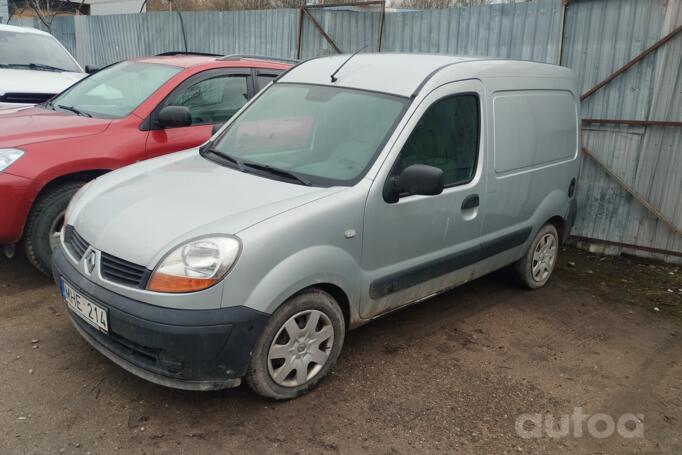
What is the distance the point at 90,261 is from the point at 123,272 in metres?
0.29

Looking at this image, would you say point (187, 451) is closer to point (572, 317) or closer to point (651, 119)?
point (572, 317)

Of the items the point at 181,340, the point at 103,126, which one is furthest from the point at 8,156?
the point at 181,340

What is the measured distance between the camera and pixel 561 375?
3.69m

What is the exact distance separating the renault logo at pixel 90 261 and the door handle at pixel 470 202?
2254mm

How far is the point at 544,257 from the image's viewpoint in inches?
201

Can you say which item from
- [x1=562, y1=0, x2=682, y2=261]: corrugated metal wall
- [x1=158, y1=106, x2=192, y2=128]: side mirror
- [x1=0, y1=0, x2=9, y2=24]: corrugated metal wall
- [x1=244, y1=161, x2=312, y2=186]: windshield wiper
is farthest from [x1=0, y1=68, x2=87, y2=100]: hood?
[x1=0, y1=0, x2=9, y2=24]: corrugated metal wall

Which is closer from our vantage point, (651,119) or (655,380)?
(655,380)

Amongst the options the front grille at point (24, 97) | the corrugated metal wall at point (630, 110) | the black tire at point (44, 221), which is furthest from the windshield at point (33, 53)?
the corrugated metal wall at point (630, 110)

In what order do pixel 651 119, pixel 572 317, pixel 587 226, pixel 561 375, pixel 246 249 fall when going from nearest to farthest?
pixel 246 249 < pixel 561 375 < pixel 572 317 < pixel 651 119 < pixel 587 226

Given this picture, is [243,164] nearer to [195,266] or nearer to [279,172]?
[279,172]

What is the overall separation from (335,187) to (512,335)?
1892 millimetres

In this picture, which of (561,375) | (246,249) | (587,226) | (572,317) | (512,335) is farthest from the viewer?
(587,226)

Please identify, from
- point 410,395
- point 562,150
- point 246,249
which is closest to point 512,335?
point 410,395

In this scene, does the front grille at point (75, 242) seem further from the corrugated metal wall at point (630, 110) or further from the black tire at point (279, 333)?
the corrugated metal wall at point (630, 110)
